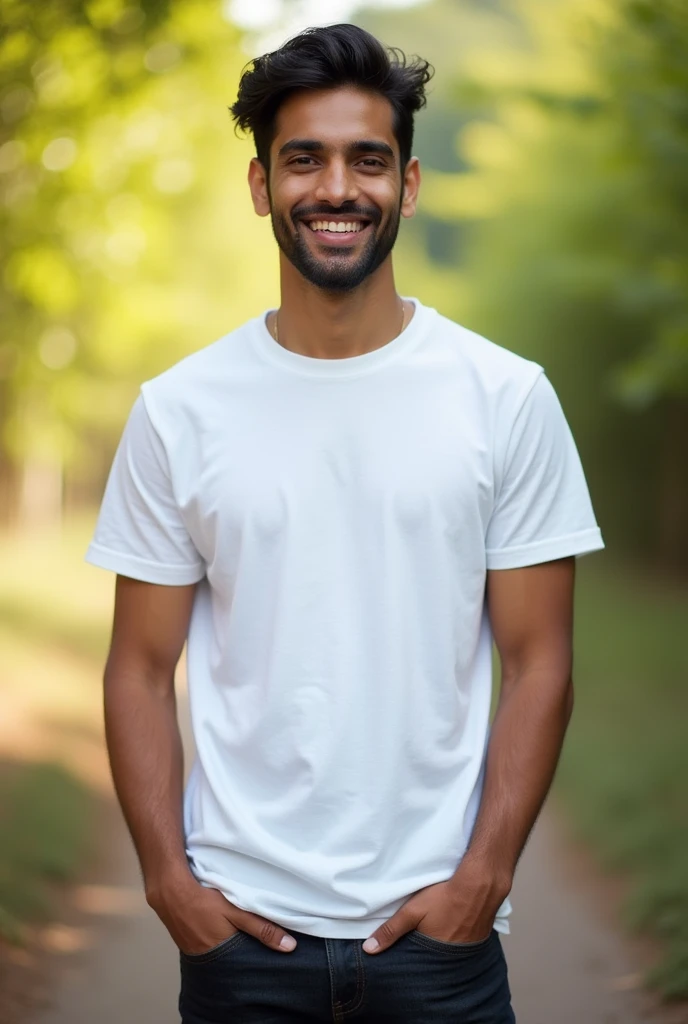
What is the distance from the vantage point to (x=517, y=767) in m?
2.25

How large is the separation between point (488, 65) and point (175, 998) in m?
10.2

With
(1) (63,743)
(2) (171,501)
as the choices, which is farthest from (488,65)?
(2) (171,501)

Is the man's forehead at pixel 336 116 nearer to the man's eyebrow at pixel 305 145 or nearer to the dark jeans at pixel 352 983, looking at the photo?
the man's eyebrow at pixel 305 145

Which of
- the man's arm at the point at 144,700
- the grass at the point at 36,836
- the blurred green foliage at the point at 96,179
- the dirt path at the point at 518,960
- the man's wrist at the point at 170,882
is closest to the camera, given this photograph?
the man's wrist at the point at 170,882

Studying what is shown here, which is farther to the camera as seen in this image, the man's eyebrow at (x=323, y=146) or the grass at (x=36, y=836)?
the grass at (x=36, y=836)

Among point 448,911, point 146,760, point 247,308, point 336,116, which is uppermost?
point 247,308

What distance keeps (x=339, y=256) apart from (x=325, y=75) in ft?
1.04

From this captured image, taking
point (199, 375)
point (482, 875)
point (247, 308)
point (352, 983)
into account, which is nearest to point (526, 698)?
point (482, 875)

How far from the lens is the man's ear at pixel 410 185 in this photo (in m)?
2.44

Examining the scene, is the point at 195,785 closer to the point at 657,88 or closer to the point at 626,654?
the point at 657,88

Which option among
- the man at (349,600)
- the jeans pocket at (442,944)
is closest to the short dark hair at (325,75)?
the man at (349,600)

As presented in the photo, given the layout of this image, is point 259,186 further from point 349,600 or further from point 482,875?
point 482,875

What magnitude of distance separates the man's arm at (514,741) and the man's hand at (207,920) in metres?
A: 0.18

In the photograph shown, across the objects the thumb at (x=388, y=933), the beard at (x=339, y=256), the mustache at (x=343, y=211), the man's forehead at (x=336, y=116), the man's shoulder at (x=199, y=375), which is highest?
the man's forehead at (x=336, y=116)
